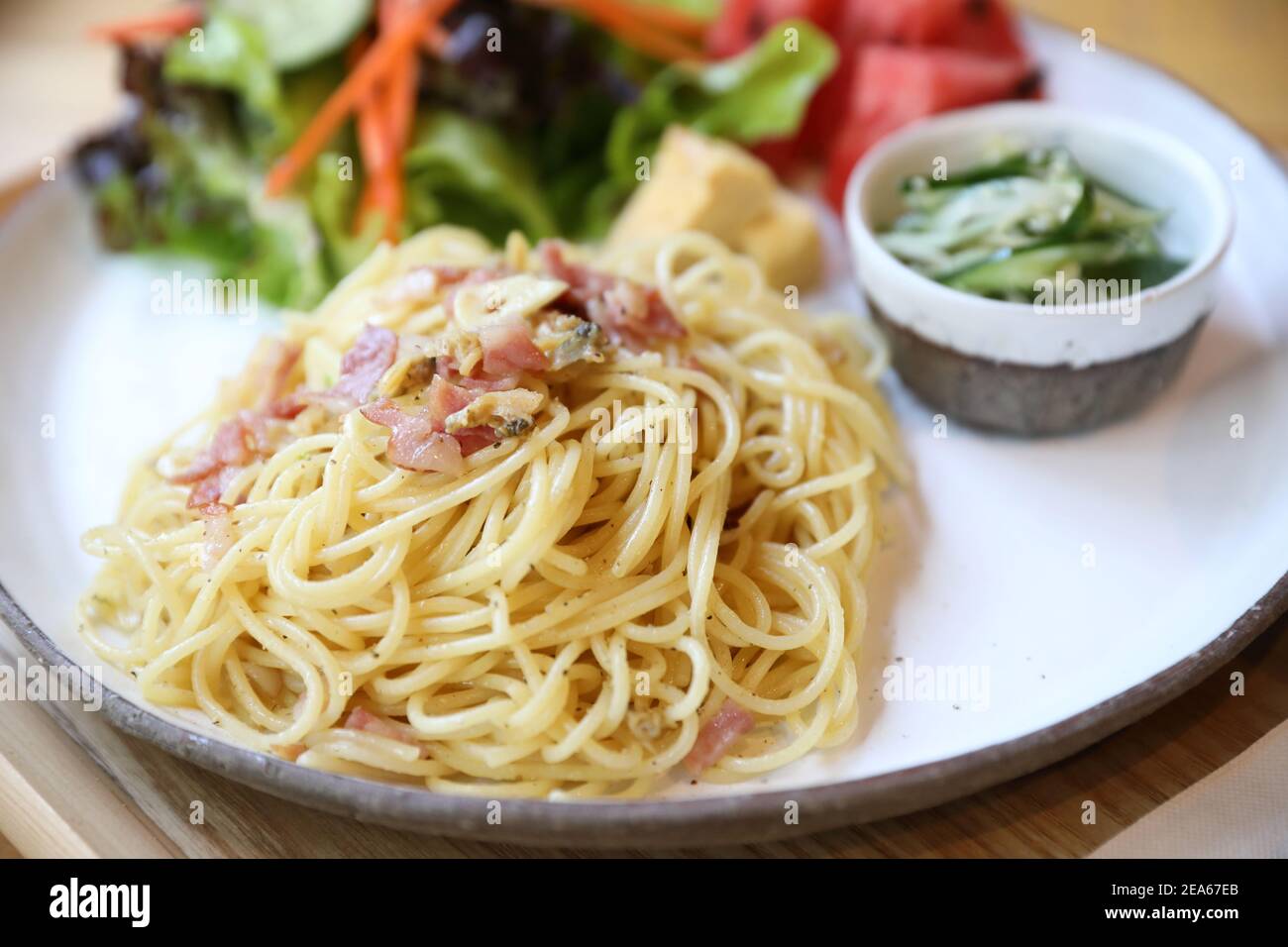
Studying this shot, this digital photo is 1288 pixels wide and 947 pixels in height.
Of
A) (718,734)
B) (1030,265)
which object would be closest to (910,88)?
(1030,265)

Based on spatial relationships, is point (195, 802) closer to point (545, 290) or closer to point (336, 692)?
point (336, 692)

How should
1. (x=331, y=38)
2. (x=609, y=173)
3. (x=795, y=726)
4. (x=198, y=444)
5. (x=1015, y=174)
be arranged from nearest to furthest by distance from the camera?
(x=795, y=726), (x=198, y=444), (x=1015, y=174), (x=331, y=38), (x=609, y=173)

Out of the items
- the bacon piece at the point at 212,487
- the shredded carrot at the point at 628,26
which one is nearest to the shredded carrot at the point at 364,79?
the shredded carrot at the point at 628,26

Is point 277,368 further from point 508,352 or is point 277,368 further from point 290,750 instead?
point 290,750

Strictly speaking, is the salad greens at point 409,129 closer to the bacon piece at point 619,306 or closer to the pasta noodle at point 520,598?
the bacon piece at point 619,306

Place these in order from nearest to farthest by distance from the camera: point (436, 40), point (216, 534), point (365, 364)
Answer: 1. point (216, 534)
2. point (365, 364)
3. point (436, 40)
